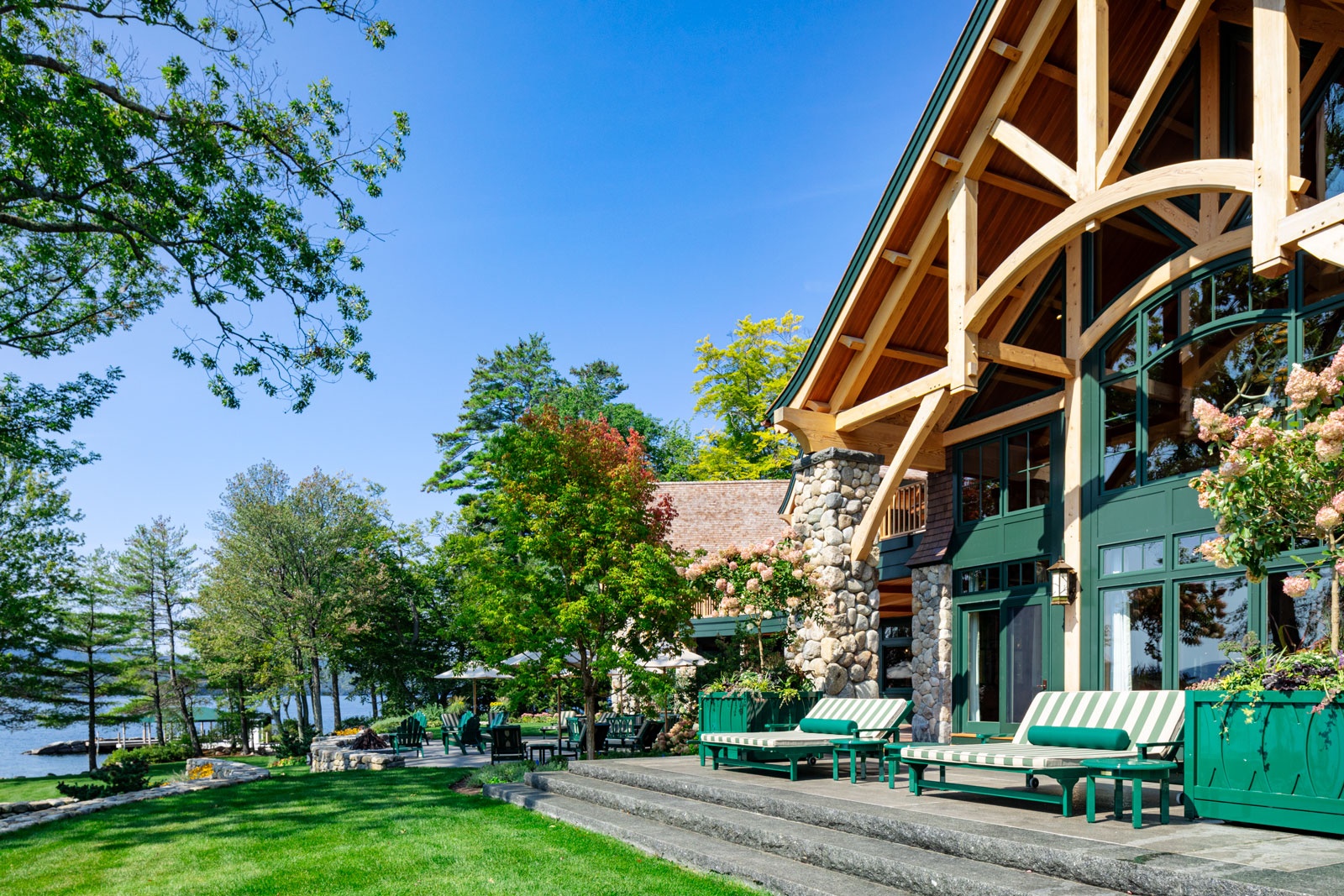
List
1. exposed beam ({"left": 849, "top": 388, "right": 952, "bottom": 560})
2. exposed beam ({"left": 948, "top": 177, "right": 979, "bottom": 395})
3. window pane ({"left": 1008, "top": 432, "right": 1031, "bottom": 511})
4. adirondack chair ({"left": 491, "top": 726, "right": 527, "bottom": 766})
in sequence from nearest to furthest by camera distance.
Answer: exposed beam ({"left": 948, "top": 177, "right": 979, "bottom": 395}) → exposed beam ({"left": 849, "top": 388, "right": 952, "bottom": 560}) → window pane ({"left": 1008, "top": 432, "right": 1031, "bottom": 511}) → adirondack chair ({"left": 491, "top": 726, "right": 527, "bottom": 766})

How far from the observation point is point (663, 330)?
120 feet

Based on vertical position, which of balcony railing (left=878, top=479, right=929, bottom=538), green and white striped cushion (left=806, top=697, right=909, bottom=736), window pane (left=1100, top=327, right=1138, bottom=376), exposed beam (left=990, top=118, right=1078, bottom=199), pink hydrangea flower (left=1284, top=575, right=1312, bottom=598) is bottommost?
green and white striped cushion (left=806, top=697, right=909, bottom=736)

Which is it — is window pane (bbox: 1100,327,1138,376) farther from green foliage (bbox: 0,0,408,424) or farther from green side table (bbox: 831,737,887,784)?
green foliage (bbox: 0,0,408,424)

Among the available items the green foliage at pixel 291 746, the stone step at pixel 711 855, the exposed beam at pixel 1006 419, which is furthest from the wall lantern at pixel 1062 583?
the green foliage at pixel 291 746

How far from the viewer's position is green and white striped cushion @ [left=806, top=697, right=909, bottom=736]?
8656 mm

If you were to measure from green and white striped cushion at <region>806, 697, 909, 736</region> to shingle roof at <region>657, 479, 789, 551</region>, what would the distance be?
1566cm

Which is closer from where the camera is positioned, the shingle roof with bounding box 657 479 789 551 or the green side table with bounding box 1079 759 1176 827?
the green side table with bounding box 1079 759 1176 827

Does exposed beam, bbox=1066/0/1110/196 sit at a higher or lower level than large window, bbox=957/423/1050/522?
higher

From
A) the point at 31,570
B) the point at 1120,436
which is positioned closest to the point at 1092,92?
the point at 1120,436

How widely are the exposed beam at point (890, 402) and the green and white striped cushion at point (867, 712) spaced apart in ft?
12.1

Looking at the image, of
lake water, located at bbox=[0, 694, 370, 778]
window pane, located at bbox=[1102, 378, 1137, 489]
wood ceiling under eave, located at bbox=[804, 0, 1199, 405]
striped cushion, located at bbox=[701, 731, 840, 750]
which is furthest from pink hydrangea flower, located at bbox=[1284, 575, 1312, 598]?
lake water, located at bbox=[0, 694, 370, 778]

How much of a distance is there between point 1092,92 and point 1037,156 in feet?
2.60

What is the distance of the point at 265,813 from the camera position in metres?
9.90

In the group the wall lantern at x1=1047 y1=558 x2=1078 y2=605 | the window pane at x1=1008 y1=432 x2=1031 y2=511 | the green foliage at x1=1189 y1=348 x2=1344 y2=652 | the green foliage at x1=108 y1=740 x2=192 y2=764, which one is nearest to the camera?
the green foliage at x1=1189 y1=348 x2=1344 y2=652
